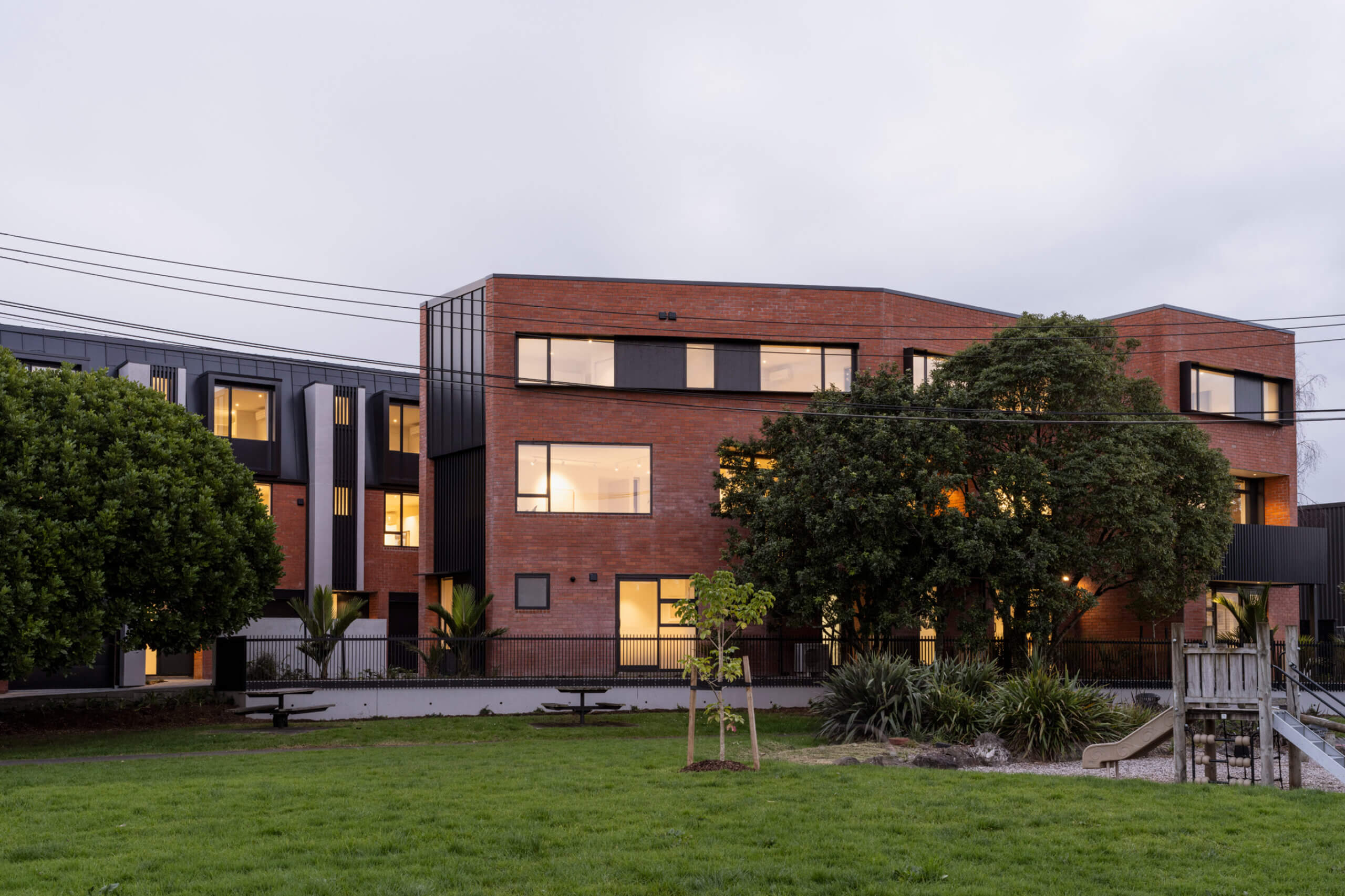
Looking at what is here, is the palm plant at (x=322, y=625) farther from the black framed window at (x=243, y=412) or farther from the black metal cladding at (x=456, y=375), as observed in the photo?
the black framed window at (x=243, y=412)

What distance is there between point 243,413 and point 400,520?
6553mm

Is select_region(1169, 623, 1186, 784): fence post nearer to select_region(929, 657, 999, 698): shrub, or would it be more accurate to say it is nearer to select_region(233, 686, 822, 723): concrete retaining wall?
select_region(929, 657, 999, 698): shrub

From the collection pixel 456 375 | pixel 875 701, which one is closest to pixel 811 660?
pixel 875 701

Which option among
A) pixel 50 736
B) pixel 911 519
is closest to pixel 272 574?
pixel 50 736

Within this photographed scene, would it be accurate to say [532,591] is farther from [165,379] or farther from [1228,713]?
[1228,713]

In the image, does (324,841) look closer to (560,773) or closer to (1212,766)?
(560,773)

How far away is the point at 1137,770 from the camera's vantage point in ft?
56.9

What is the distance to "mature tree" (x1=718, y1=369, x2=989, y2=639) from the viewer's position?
81.4ft

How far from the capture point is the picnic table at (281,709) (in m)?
23.0

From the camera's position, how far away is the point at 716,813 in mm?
11852

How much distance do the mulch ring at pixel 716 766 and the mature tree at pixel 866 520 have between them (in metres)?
9.77

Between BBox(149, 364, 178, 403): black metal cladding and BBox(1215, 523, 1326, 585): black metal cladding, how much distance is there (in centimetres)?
3145

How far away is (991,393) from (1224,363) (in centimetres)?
1202

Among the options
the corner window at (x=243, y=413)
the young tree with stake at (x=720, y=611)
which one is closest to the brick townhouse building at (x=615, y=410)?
the corner window at (x=243, y=413)
